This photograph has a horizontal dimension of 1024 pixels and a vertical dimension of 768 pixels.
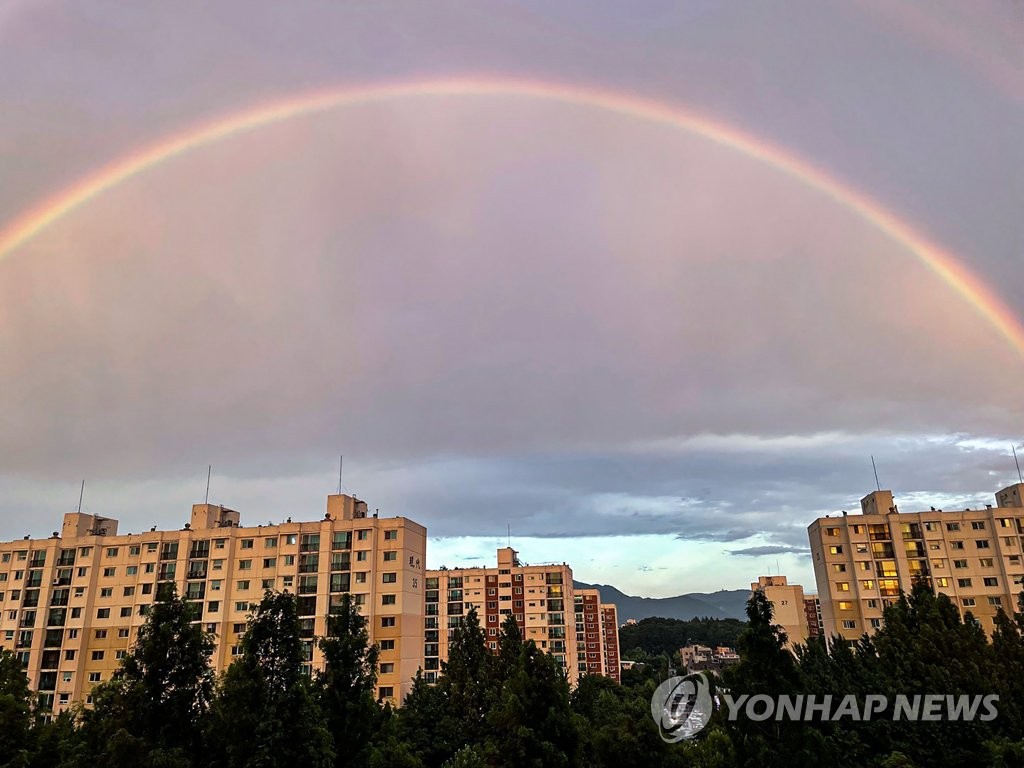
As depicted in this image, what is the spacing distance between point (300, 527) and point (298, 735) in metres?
43.4

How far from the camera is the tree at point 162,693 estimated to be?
18.6 metres

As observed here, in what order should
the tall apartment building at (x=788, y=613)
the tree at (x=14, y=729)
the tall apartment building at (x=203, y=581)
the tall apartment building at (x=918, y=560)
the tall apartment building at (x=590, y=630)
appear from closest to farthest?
1. the tree at (x=14, y=729)
2. the tall apartment building at (x=203, y=581)
3. the tall apartment building at (x=918, y=560)
4. the tall apartment building at (x=788, y=613)
5. the tall apartment building at (x=590, y=630)

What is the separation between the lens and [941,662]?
3170cm

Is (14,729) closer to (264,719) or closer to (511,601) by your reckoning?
(264,719)

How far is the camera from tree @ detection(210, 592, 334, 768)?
18.5 metres

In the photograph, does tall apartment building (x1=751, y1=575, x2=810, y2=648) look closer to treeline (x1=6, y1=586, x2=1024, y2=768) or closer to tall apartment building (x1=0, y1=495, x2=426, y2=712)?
tall apartment building (x1=0, y1=495, x2=426, y2=712)

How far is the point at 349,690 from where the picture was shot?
23.0 metres

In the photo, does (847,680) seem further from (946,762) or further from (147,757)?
(147,757)

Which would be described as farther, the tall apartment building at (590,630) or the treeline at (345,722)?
the tall apartment building at (590,630)

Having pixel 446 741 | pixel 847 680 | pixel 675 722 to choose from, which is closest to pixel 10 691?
pixel 446 741

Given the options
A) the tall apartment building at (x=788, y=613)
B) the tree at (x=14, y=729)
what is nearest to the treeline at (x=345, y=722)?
the tree at (x=14, y=729)

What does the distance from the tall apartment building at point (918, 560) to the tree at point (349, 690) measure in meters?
57.9

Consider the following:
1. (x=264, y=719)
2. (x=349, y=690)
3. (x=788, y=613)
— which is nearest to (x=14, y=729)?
(x=264, y=719)

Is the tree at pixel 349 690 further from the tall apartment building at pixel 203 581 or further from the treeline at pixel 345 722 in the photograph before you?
the tall apartment building at pixel 203 581
